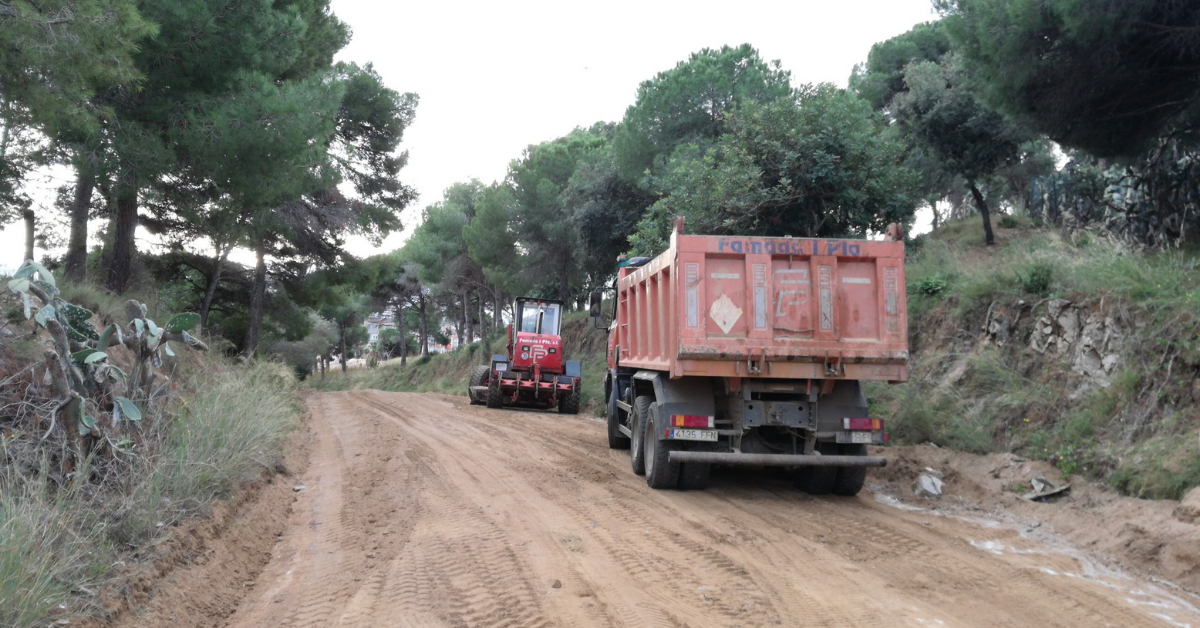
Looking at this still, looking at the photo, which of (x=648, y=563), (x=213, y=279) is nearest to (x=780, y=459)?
(x=648, y=563)

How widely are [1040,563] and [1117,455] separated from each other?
2.42 metres

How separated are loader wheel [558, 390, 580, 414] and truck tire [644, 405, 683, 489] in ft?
38.0

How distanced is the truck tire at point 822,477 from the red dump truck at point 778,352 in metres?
0.01

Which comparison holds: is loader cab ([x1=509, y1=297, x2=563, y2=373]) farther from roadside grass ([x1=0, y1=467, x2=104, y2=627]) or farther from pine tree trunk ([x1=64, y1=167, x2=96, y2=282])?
roadside grass ([x1=0, y1=467, x2=104, y2=627])

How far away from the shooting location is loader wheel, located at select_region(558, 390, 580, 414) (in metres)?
20.4

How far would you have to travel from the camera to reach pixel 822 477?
8.57 m

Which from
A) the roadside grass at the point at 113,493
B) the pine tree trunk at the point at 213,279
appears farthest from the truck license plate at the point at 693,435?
the pine tree trunk at the point at 213,279

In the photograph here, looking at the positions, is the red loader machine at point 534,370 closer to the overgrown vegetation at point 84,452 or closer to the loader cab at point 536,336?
the loader cab at point 536,336

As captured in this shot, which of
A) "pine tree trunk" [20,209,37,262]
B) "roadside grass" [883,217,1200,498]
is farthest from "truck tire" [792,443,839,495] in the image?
"pine tree trunk" [20,209,37,262]

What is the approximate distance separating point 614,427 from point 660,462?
3818 mm

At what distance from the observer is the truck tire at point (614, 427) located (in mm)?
12211

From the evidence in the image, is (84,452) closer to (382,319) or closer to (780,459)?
(780,459)

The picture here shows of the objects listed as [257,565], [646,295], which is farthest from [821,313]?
[257,565]

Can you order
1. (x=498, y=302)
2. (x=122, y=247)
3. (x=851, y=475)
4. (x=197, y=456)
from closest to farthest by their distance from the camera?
(x=197, y=456)
(x=851, y=475)
(x=122, y=247)
(x=498, y=302)
